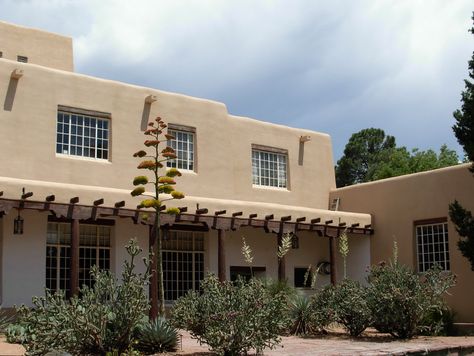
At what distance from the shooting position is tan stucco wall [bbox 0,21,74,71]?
2136 centimetres

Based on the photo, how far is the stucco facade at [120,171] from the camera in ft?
53.5

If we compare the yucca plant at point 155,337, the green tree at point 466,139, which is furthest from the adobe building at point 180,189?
the yucca plant at point 155,337

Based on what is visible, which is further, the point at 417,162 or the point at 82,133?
the point at 417,162

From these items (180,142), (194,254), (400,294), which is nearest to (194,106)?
(180,142)

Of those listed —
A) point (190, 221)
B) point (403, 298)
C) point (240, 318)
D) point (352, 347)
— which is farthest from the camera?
point (190, 221)

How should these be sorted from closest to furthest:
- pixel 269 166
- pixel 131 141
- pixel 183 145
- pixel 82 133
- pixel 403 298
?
pixel 403 298, pixel 82 133, pixel 131 141, pixel 183 145, pixel 269 166

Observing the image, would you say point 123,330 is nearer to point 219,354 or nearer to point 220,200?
point 219,354

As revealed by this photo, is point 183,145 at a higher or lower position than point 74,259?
higher

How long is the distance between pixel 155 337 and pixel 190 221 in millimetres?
6851

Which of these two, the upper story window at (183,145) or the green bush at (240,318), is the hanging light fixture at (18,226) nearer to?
the upper story window at (183,145)

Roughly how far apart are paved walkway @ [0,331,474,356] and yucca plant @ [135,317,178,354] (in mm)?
301

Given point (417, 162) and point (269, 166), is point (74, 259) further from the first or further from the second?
point (417, 162)

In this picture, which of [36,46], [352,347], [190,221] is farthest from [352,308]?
[36,46]

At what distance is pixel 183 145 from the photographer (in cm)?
2038
